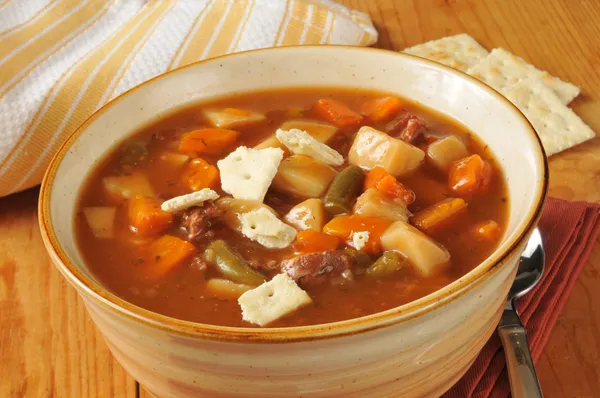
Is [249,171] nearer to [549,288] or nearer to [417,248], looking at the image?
[417,248]

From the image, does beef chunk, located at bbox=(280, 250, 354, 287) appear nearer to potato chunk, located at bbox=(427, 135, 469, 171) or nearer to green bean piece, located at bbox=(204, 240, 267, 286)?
green bean piece, located at bbox=(204, 240, 267, 286)

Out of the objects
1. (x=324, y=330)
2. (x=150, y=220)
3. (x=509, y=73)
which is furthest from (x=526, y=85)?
(x=324, y=330)

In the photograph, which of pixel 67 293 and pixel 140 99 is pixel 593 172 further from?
pixel 67 293

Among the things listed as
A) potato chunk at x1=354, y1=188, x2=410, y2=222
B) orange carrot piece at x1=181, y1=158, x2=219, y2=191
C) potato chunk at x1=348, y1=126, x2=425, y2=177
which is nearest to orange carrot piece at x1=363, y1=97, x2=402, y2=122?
potato chunk at x1=348, y1=126, x2=425, y2=177

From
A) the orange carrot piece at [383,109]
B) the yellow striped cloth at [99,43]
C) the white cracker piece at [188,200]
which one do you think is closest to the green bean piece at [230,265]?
the white cracker piece at [188,200]

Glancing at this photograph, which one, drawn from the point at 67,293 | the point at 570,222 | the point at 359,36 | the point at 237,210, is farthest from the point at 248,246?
the point at 359,36
